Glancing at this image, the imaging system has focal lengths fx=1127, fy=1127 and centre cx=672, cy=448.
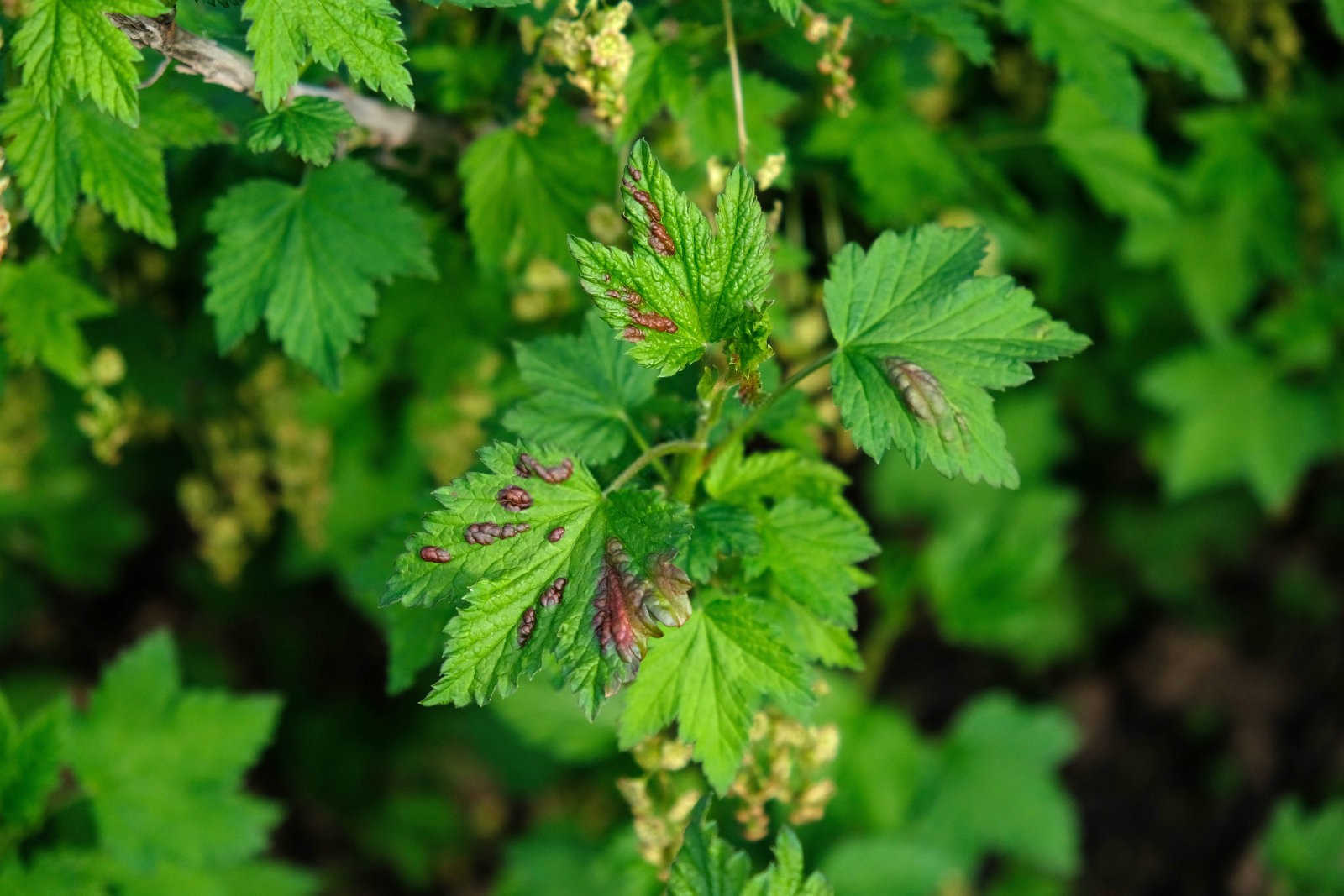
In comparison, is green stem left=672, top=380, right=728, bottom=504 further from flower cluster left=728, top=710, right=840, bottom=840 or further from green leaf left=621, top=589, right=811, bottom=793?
flower cluster left=728, top=710, right=840, bottom=840

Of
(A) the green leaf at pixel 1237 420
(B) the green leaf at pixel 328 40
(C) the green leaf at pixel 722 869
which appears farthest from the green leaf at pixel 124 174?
(A) the green leaf at pixel 1237 420

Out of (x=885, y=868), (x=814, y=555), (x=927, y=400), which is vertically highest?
(x=927, y=400)

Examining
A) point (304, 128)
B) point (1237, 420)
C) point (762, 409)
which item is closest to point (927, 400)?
point (762, 409)

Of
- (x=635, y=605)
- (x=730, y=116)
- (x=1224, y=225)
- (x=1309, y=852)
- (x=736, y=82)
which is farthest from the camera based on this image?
(x=1309, y=852)

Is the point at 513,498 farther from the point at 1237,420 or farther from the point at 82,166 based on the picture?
the point at 1237,420

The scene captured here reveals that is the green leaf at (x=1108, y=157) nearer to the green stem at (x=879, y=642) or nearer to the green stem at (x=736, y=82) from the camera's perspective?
the green stem at (x=736, y=82)

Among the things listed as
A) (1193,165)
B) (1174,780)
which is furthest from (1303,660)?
(1193,165)
